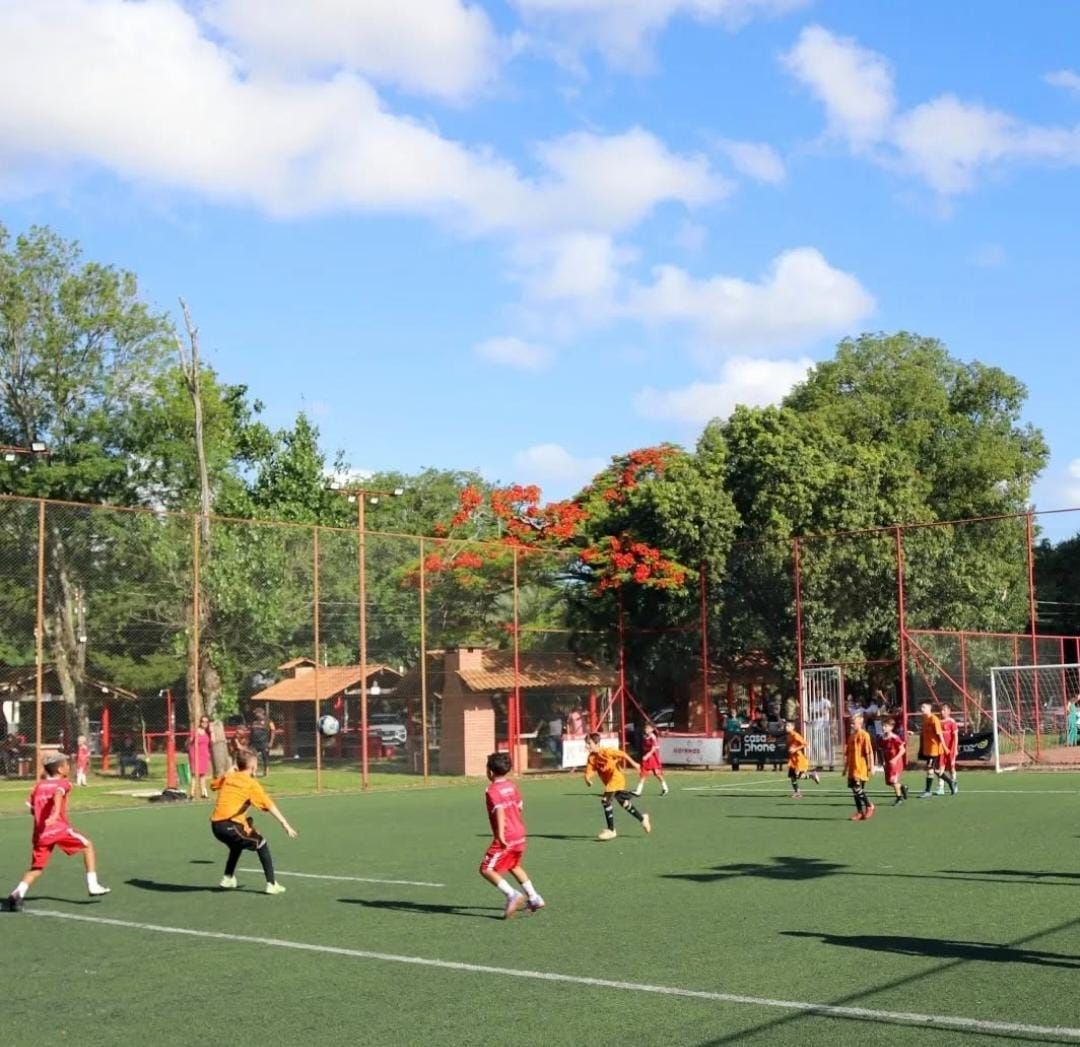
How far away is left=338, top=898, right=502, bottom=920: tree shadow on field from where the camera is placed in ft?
47.9

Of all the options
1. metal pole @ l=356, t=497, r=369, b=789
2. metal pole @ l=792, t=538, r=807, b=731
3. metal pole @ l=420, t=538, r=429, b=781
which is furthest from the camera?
metal pole @ l=792, t=538, r=807, b=731

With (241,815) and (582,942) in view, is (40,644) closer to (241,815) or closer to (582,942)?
(241,815)

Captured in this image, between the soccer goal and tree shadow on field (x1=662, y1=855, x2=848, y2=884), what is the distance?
2236cm

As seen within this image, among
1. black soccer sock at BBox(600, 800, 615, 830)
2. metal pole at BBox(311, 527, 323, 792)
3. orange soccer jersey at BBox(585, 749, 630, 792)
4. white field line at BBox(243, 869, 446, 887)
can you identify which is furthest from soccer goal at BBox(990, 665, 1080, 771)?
white field line at BBox(243, 869, 446, 887)

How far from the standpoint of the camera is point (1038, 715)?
3975 centimetres

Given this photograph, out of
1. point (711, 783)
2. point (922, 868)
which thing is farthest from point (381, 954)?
point (711, 783)

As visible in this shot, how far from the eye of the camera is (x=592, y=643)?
45781 millimetres

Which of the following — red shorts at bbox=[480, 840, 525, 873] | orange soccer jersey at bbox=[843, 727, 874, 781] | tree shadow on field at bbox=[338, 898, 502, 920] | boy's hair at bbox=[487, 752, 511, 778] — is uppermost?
boy's hair at bbox=[487, 752, 511, 778]

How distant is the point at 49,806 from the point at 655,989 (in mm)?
7756

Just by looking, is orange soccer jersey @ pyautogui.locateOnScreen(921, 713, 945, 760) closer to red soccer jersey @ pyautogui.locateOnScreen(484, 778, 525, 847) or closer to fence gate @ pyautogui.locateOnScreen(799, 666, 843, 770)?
fence gate @ pyautogui.locateOnScreen(799, 666, 843, 770)

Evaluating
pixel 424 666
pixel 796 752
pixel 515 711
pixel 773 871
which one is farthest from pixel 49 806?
pixel 515 711

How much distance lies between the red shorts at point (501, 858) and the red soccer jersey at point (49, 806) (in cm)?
467

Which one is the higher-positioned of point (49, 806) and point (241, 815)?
point (49, 806)

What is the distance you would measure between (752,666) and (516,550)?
28.3 ft
